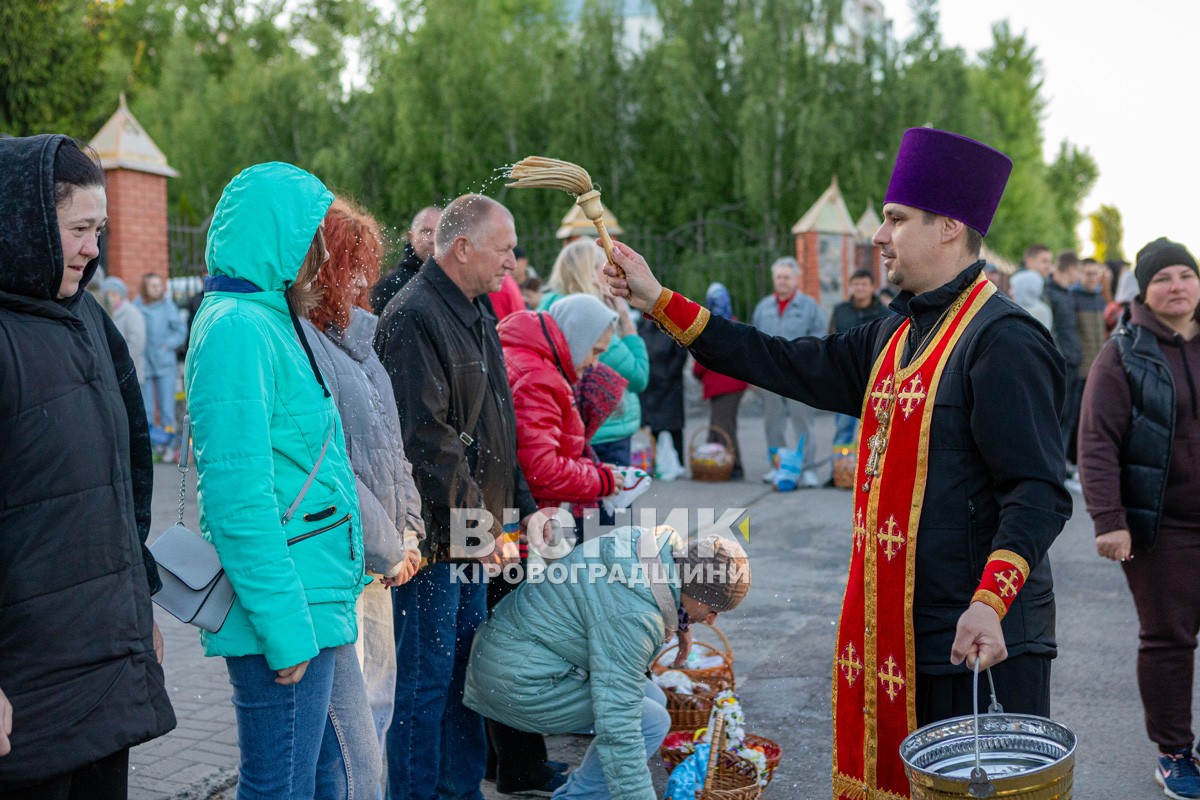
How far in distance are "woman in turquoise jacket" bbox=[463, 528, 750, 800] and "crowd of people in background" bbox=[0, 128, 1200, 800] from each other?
0.01 m

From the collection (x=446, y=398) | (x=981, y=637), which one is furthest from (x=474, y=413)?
(x=981, y=637)

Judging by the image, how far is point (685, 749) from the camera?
175 inches

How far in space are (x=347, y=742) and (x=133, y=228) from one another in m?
12.6

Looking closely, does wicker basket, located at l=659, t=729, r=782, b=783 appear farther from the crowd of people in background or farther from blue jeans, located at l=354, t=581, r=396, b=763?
blue jeans, located at l=354, t=581, r=396, b=763

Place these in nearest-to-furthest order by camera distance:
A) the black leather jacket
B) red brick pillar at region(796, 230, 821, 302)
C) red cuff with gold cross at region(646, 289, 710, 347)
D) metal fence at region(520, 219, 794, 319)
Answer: red cuff with gold cross at region(646, 289, 710, 347) → the black leather jacket → red brick pillar at region(796, 230, 821, 302) → metal fence at region(520, 219, 794, 319)

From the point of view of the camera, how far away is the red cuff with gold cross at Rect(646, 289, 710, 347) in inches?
131

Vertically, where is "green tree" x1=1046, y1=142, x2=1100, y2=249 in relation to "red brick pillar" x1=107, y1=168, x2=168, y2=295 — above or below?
above

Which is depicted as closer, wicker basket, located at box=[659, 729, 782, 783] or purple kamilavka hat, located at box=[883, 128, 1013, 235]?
purple kamilavka hat, located at box=[883, 128, 1013, 235]

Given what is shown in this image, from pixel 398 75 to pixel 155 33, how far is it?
23231 millimetres

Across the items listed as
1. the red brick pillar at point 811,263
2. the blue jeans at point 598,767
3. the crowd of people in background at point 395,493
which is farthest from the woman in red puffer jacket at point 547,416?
the red brick pillar at point 811,263

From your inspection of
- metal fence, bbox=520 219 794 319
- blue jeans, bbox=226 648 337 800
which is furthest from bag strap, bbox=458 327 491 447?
metal fence, bbox=520 219 794 319

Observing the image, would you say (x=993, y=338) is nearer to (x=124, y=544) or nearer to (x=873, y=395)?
(x=873, y=395)

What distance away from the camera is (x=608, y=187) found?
24125 millimetres

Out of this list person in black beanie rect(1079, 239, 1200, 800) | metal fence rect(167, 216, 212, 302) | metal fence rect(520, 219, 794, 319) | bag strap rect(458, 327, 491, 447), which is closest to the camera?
bag strap rect(458, 327, 491, 447)
